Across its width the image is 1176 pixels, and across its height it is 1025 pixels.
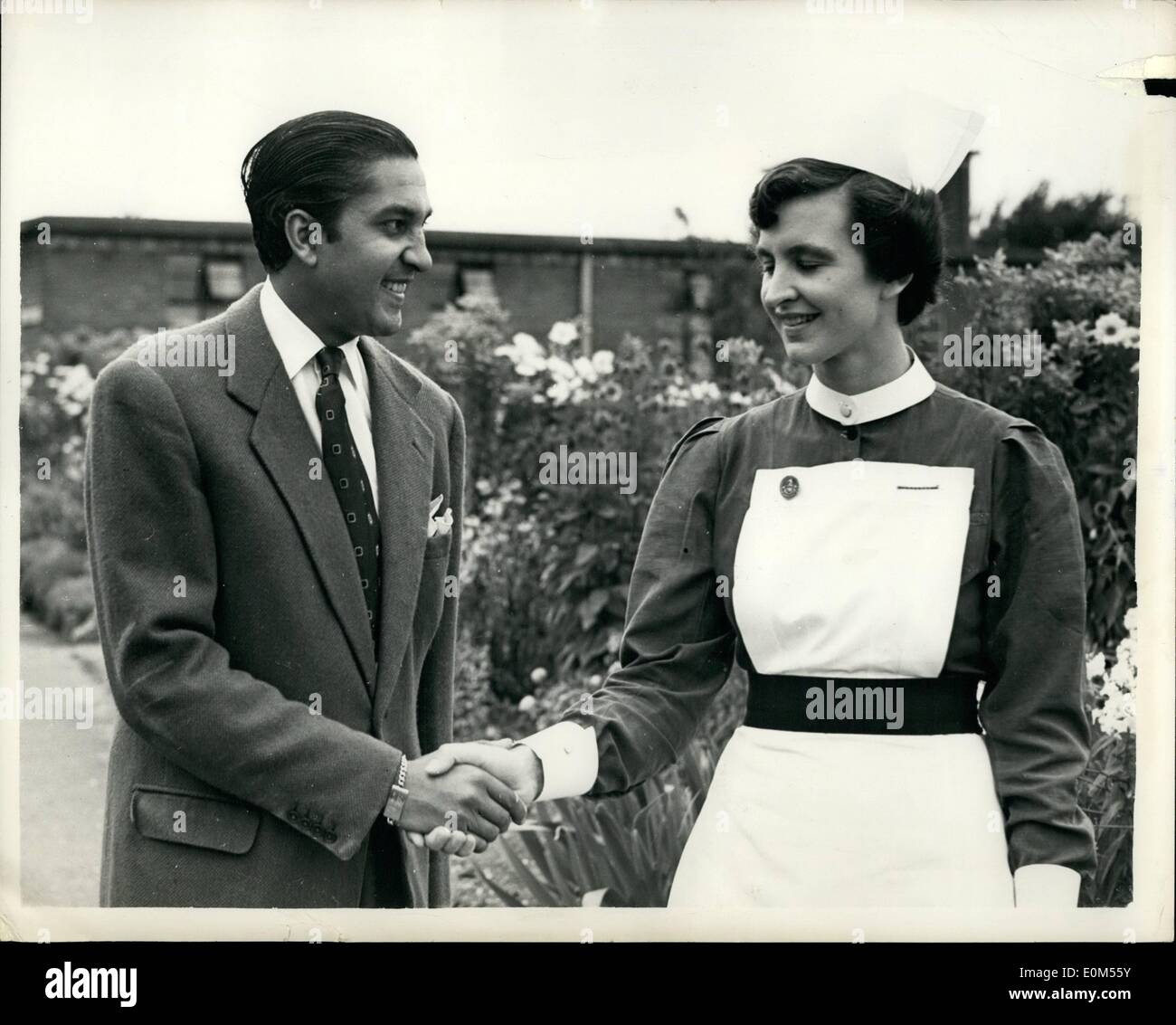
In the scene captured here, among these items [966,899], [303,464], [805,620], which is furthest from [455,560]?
[966,899]

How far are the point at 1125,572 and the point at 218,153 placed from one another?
2177mm

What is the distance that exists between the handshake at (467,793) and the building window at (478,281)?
128 centimetres

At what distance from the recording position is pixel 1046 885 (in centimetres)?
236

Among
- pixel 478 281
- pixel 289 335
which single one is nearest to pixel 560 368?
pixel 478 281

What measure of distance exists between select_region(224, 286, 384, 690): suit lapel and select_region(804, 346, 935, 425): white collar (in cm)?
89

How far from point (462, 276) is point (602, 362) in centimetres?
54

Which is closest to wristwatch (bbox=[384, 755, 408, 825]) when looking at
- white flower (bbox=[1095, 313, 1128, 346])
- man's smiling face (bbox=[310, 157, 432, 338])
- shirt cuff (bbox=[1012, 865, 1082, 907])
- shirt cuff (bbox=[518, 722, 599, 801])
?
shirt cuff (bbox=[518, 722, 599, 801])

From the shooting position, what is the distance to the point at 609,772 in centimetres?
259

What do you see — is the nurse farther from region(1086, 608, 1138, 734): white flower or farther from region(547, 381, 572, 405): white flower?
region(547, 381, 572, 405): white flower

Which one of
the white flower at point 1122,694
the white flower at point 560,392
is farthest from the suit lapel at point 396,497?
the white flower at point 1122,694

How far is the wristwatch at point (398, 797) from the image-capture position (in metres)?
2.42

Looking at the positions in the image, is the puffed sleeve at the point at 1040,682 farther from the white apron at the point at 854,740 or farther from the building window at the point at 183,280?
the building window at the point at 183,280
